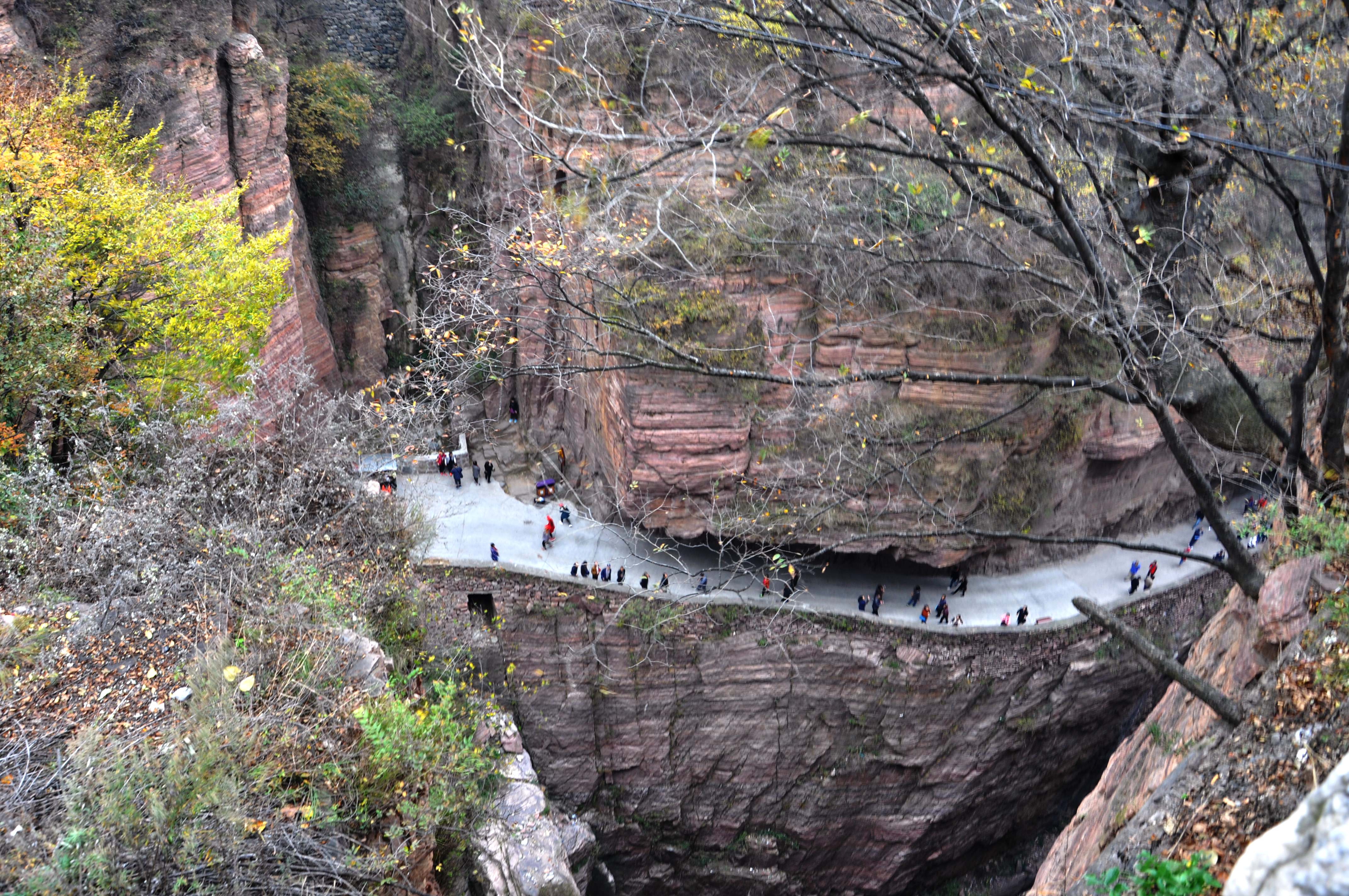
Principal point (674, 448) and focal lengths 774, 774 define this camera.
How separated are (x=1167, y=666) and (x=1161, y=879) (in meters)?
1.94

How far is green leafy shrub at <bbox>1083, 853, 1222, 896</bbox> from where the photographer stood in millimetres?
3160

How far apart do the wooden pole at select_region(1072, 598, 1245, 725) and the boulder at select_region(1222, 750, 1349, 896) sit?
2.74 m

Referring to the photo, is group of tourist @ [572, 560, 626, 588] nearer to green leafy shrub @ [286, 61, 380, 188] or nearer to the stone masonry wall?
green leafy shrub @ [286, 61, 380, 188]

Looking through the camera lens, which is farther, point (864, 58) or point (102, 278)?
point (102, 278)

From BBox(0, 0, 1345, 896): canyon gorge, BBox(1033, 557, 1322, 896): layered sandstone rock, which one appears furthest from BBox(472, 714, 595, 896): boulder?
BBox(1033, 557, 1322, 896): layered sandstone rock

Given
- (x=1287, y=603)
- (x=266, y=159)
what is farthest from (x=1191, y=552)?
(x=266, y=159)

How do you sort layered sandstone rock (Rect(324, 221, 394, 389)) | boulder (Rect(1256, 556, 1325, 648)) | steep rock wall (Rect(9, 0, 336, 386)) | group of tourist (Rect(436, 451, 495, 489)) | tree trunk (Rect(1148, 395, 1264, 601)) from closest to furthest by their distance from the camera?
1. boulder (Rect(1256, 556, 1325, 648))
2. tree trunk (Rect(1148, 395, 1264, 601))
3. steep rock wall (Rect(9, 0, 336, 386))
4. group of tourist (Rect(436, 451, 495, 489))
5. layered sandstone rock (Rect(324, 221, 394, 389))

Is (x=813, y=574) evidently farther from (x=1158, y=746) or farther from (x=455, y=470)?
(x=1158, y=746)

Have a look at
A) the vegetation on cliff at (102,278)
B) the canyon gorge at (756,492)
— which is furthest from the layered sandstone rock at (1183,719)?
the vegetation on cliff at (102,278)

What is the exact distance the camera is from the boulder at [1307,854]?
5.84 ft

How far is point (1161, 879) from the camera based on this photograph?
326 cm

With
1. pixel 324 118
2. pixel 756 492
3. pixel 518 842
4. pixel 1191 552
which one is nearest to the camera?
pixel 518 842

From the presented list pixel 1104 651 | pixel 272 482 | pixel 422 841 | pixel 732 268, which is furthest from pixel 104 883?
pixel 1104 651

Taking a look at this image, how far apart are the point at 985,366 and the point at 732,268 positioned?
16.4ft
